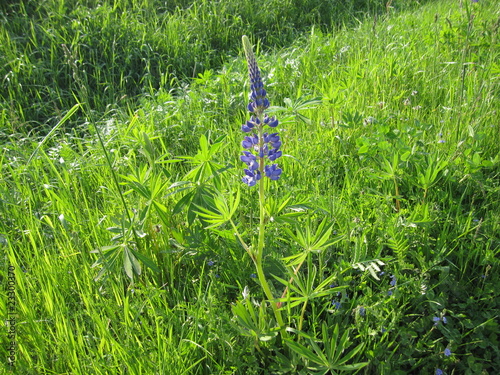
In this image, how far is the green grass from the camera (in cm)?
150

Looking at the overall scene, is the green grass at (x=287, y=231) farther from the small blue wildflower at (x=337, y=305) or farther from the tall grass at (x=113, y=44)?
the tall grass at (x=113, y=44)

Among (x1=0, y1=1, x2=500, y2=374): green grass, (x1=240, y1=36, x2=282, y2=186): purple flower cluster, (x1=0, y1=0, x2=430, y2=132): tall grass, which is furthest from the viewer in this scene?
(x1=0, y1=0, x2=430, y2=132): tall grass

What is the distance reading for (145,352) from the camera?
1.43m

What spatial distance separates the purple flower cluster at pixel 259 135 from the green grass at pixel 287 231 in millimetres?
210

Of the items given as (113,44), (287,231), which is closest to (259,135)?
(287,231)

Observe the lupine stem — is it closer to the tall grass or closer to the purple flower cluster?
the purple flower cluster

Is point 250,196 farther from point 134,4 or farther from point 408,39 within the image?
point 134,4

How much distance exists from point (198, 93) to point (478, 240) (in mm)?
2471

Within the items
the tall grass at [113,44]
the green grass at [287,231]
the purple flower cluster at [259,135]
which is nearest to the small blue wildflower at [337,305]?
the green grass at [287,231]

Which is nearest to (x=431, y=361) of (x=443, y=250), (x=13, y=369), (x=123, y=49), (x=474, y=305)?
(x=474, y=305)

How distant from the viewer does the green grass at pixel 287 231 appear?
4.93 ft

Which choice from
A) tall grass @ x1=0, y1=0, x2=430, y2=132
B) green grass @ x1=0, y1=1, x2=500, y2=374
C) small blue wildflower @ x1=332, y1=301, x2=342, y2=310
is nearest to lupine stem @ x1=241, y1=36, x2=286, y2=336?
green grass @ x1=0, y1=1, x2=500, y2=374

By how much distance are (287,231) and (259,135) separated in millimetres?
381

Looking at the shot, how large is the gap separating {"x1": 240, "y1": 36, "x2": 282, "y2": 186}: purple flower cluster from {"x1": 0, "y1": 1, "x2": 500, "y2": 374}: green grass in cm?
21
